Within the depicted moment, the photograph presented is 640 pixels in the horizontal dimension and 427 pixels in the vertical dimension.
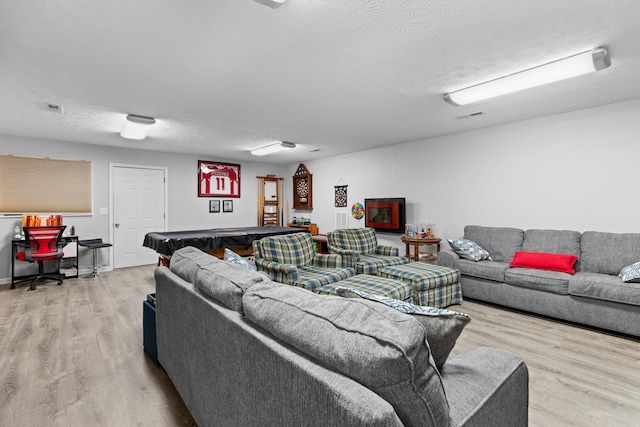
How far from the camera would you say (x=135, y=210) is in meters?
6.36

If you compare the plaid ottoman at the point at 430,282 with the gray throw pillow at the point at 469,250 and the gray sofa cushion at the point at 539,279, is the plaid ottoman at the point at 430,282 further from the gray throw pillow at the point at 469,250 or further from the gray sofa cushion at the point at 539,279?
the gray sofa cushion at the point at 539,279

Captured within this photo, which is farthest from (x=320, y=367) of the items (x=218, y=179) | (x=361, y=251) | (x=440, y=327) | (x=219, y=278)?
(x=218, y=179)

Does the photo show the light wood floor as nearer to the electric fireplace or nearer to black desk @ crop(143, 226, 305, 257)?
black desk @ crop(143, 226, 305, 257)

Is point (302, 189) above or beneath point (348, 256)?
above

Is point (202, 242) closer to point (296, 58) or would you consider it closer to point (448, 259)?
point (296, 58)

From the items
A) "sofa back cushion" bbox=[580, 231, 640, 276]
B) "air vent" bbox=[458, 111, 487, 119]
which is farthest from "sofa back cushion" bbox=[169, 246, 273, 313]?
"sofa back cushion" bbox=[580, 231, 640, 276]

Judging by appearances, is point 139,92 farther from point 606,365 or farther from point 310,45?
point 606,365

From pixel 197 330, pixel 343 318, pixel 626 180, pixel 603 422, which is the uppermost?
pixel 626 180

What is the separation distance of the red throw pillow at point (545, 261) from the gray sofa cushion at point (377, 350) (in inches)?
137

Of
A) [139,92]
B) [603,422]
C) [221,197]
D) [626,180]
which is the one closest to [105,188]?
[221,197]

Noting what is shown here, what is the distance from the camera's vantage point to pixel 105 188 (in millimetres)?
5988

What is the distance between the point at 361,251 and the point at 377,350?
155 inches

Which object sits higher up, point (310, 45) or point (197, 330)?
point (310, 45)

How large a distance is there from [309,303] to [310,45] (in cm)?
190
